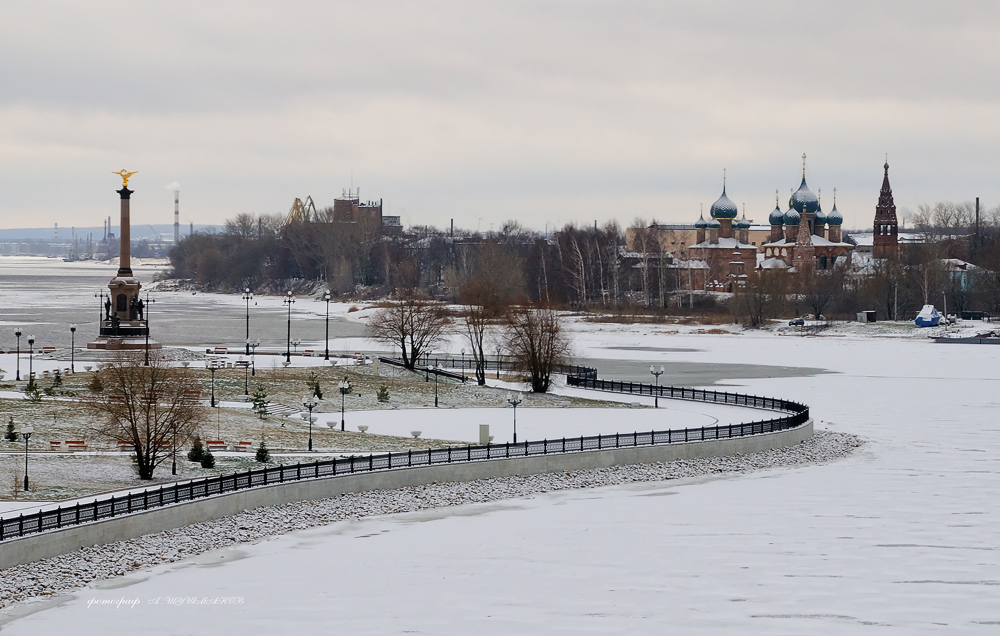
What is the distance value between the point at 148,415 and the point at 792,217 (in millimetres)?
130919

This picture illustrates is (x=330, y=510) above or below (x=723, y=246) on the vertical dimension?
below

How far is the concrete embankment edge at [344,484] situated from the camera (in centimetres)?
2484

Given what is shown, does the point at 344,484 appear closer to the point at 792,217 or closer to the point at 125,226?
the point at 125,226

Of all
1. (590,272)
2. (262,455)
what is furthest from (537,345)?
(590,272)

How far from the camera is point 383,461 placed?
3547 cm

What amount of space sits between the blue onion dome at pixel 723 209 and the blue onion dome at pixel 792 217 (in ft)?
32.2

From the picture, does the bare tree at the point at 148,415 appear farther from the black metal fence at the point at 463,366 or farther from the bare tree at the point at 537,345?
the black metal fence at the point at 463,366

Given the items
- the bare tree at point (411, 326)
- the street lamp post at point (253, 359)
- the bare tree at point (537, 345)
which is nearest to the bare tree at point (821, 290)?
the bare tree at point (411, 326)

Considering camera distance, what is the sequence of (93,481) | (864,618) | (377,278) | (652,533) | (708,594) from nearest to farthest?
1. (864,618)
2. (708,594)
3. (652,533)
4. (93,481)
5. (377,278)

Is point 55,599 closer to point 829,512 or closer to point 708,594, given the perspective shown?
point 708,594

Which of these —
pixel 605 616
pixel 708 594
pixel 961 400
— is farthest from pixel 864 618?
pixel 961 400

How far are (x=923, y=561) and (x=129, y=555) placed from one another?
1625 centimetres

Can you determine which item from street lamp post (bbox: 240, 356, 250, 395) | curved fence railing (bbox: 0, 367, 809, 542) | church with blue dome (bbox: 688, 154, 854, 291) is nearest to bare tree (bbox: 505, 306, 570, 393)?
curved fence railing (bbox: 0, 367, 809, 542)

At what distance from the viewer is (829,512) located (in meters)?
32.0
